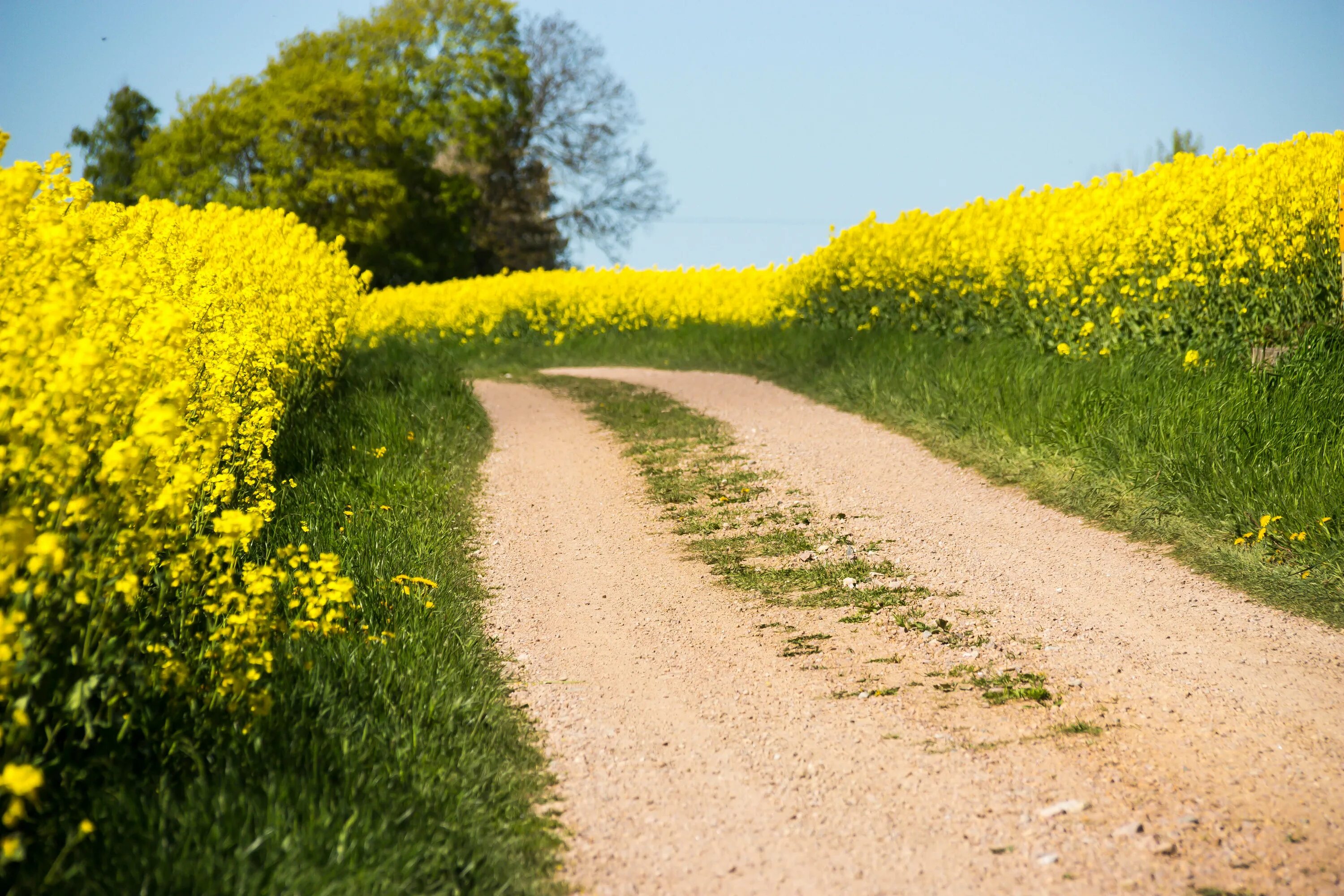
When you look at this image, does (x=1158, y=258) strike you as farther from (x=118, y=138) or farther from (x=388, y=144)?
(x=118, y=138)

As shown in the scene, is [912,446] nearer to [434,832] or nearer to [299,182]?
[434,832]

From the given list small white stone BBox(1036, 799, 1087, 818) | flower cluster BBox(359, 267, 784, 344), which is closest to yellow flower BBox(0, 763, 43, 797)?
small white stone BBox(1036, 799, 1087, 818)

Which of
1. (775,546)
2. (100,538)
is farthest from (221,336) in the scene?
(775,546)

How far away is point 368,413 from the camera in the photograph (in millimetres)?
9656

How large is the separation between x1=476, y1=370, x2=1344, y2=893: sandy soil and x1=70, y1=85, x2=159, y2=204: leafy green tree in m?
34.3

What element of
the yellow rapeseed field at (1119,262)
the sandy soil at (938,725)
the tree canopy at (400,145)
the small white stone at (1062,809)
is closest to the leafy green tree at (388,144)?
the tree canopy at (400,145)

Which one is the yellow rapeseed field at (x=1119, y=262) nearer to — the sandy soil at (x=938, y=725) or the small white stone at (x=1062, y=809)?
the sandy soil at (x=938, y=725)

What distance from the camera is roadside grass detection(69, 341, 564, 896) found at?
281 cm

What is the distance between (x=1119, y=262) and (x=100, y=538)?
8691 mm

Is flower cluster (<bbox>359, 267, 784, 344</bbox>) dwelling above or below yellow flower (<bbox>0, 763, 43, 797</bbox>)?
above

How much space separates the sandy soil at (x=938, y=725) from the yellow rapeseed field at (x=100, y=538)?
1259mm

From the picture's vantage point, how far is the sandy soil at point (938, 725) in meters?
3.24

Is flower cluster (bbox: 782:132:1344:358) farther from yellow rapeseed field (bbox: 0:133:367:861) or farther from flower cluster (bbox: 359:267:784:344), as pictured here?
yellow rapeseed field (bbox: 0:133:367:861)

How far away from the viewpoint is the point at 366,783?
132 inches
